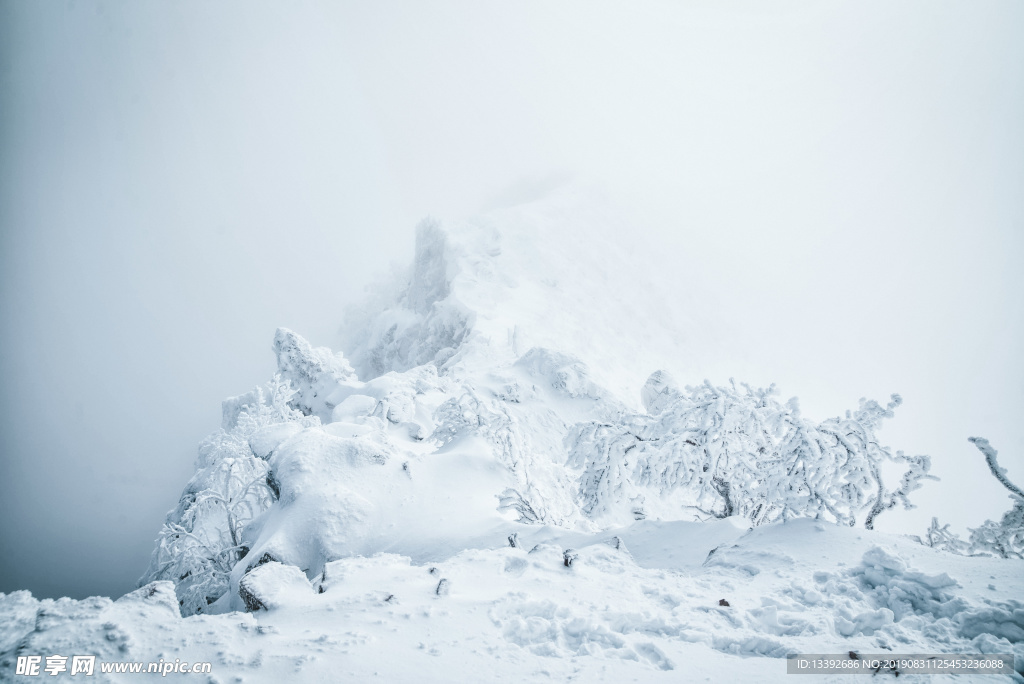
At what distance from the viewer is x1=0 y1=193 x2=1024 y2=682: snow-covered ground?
378cm

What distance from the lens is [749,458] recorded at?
26.4 ft

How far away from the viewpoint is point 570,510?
14.0m

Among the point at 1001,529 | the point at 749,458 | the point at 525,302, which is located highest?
the point at 525,302

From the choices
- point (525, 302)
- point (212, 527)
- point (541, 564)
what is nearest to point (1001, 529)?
point (541, 564)

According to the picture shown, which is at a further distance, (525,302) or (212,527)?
(525,302)

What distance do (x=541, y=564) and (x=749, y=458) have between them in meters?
4.87

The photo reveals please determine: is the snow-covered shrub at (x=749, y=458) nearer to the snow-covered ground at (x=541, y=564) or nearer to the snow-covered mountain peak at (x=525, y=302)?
the snow-covered ground at (x=541, y=564)

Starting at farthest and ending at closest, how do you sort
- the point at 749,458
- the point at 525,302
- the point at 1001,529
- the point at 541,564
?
the point at 525,302 < the point at 749,458 < the point at 1001,529 < the point at 541,564

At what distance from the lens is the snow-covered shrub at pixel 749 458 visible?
21.2 feet

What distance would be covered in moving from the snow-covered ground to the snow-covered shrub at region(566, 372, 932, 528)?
4 centimetres

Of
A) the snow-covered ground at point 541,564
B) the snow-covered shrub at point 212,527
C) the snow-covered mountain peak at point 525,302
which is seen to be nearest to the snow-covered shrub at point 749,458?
the snow-covered ground at point 541,564

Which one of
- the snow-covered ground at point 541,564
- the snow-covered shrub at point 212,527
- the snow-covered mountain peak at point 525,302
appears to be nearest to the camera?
the snow-covered ground at point 541,564

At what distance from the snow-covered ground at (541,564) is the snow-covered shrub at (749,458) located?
42 mm

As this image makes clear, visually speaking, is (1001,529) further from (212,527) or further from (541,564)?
(212,527)
